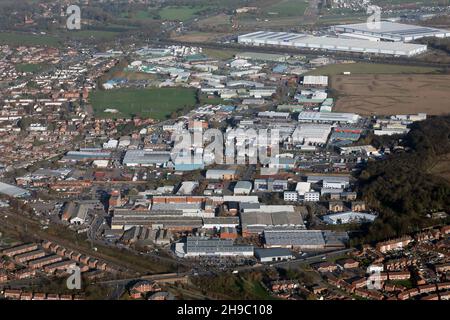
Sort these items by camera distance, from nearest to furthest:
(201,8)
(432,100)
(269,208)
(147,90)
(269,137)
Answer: (269,208), (269,137), (432,100), (147,90), (201,8)

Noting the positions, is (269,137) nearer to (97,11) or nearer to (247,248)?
(247,248)

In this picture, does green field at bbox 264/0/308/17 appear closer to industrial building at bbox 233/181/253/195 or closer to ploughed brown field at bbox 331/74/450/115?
ploughed brown field at bbox 331/74/450/115

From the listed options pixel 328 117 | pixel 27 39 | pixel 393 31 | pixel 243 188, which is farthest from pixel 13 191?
pixel 393 31

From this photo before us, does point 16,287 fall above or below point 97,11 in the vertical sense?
below

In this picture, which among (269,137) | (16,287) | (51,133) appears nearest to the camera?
(16,287)

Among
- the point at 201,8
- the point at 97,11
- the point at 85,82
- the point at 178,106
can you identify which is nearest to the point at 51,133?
the point at 178,106

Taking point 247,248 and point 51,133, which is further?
point 51,133

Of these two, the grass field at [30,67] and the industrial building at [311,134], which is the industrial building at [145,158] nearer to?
the industrial building at [311,134]
